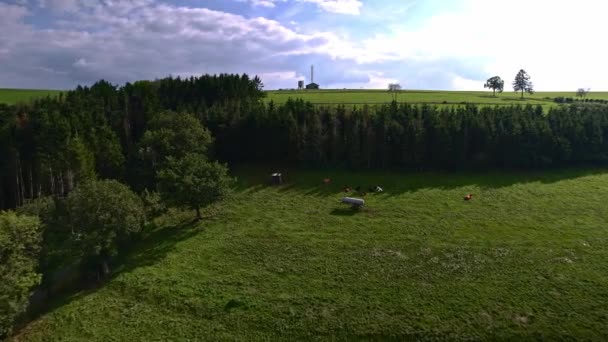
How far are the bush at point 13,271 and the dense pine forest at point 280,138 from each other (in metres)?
23.7

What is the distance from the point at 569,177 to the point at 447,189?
2114 cm

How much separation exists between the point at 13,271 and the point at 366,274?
91.0ft

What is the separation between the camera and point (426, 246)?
37750 millimetres

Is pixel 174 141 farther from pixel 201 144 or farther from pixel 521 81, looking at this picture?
pixel 521 81

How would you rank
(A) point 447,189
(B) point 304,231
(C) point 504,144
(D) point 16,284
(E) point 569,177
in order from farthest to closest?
(C) point 504,144
(E) point 569,177
(A) point 447,189
(B) point 304,231
(D) point 16,284

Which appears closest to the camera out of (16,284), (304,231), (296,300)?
(16,284)

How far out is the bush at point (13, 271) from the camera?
25781 mm

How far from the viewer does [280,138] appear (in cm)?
6912

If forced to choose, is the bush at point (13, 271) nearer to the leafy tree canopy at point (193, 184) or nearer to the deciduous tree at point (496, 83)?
the leafy tree canopy at point (193, 184)

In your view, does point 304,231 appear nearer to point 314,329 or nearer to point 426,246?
point 426,246

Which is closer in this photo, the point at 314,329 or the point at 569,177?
the point at 314,329

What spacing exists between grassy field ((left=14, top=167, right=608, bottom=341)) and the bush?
8.82 feet

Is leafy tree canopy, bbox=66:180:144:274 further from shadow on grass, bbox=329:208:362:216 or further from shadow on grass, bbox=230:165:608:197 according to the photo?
shadow on grass, bbox=329:208:362:216

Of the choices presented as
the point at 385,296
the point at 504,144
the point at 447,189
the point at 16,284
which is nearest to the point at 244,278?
the point at 385,296
